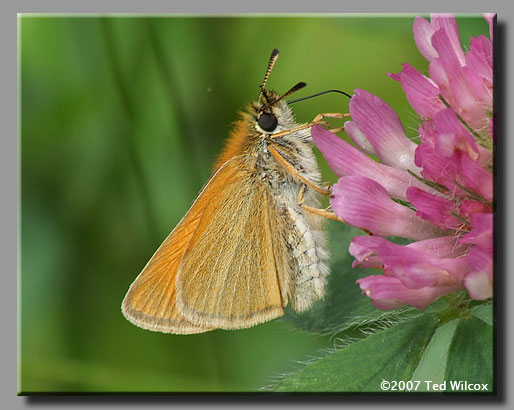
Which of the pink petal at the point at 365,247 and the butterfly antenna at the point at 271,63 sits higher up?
the butterfly antenna at the point at 271,63

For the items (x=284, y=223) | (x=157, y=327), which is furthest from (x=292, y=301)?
(x=157, y=327)

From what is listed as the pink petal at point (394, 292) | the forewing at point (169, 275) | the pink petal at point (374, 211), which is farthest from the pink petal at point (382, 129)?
the forewing at point (169, 275)

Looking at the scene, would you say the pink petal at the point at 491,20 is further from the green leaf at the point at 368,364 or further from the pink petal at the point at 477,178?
the green leaf at the point at 368,364

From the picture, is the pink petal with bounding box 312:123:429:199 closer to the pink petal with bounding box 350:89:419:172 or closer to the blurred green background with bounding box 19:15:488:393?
the pink petal with bounding box 350:89:419:172

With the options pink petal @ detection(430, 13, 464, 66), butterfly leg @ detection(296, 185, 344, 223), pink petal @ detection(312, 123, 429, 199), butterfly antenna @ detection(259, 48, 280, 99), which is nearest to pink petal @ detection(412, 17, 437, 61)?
pink petal @ detection(430, 13, 464, 66)

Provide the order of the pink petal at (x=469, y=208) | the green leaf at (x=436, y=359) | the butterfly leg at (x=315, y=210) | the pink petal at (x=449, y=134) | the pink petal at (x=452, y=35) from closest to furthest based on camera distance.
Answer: the pink petal at (x=449, y=134) < the pink petal at (x=469, y=208) < the pink petal at (x=452, y=35) < the green leaf at (x=436, y=359) < the butterfly leg at (x=315, y=210)

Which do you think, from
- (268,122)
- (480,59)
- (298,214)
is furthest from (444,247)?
(268,122)
